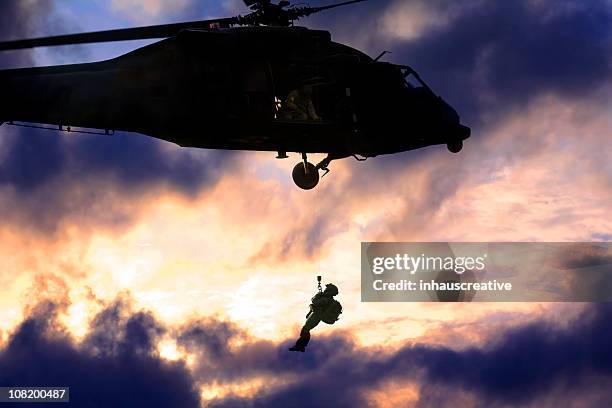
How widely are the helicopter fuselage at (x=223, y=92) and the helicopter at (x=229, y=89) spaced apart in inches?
1.4

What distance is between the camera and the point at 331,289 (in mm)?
27047

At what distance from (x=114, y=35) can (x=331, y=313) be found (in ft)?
39.7

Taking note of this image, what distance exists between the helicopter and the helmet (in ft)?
16.9

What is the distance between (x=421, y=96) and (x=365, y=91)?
9.41 feet

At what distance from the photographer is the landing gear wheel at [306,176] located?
32312mm

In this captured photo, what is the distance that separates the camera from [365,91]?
2828cm

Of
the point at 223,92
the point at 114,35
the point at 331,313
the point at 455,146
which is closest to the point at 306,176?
the point at 455,146

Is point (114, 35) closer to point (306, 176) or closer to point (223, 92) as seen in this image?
point (223, 92)

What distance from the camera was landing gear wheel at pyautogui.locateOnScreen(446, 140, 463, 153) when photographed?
3048 centimetres

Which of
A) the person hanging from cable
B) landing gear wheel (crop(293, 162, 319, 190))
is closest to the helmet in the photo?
the person hanging from cable

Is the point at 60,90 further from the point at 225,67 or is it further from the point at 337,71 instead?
the point at 337,71

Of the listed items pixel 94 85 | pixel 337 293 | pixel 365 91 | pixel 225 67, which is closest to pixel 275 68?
pixel 225 67

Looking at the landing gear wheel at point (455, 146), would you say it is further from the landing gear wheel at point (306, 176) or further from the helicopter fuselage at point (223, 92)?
the landing gear wheel at point (306, 176)

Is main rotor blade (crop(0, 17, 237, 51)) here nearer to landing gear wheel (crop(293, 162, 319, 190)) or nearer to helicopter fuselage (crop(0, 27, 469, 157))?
helicopter fuselage (crop(0, 27, 469, 157))
